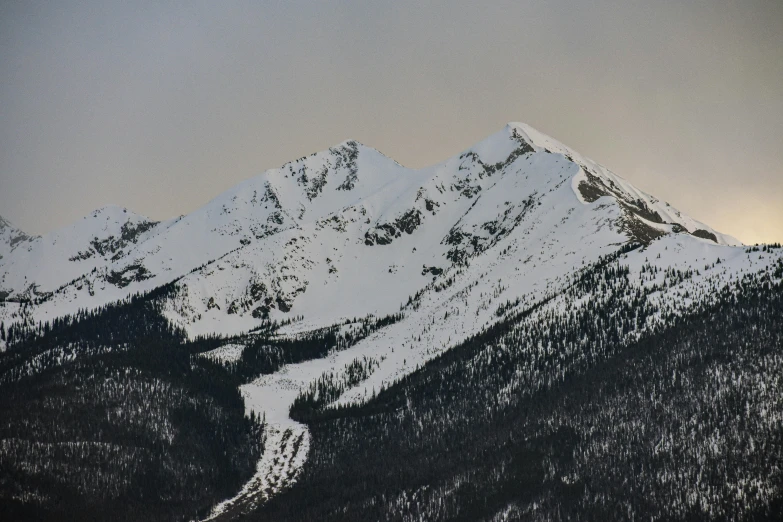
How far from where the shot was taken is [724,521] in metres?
199

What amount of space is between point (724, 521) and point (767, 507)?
8468 millimetres

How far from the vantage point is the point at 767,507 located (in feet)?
650
